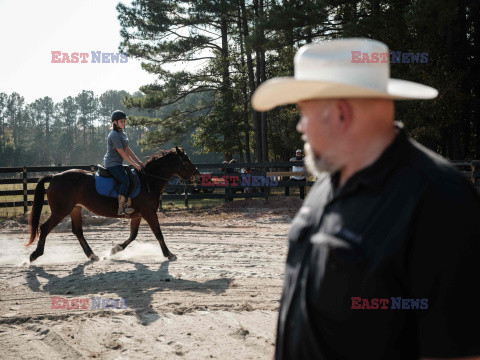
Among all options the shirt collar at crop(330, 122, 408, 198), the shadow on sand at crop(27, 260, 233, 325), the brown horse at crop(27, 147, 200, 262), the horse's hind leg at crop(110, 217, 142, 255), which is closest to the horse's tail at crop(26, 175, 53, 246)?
the brown horse at crop(27, 147, 200, 262)

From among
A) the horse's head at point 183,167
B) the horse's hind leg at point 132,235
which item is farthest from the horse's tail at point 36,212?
the horse's head at point 183,167

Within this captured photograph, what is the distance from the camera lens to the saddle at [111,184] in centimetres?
816

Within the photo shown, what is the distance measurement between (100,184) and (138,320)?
4.01m

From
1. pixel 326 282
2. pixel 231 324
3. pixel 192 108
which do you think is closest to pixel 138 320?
pixel 231 324

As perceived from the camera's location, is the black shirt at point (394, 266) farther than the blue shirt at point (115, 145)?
No

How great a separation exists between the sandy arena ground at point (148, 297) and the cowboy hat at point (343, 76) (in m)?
3.05

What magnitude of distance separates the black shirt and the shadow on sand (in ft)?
13.1

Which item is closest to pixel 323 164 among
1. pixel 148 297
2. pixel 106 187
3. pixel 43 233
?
pixel 148 297

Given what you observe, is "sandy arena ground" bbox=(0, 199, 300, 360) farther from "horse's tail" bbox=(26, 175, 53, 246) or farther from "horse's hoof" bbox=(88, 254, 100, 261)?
"horse's tail" bbox=(26, 175, 53, 246)

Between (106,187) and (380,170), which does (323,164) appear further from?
(106,187)

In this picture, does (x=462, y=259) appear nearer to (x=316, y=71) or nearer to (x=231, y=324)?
(x=316, y=71)

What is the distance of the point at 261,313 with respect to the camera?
4980mm

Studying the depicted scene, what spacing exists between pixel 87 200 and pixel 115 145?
130 centimetres

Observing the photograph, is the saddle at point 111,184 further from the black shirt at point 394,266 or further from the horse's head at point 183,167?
the black shirt at point 394,266
